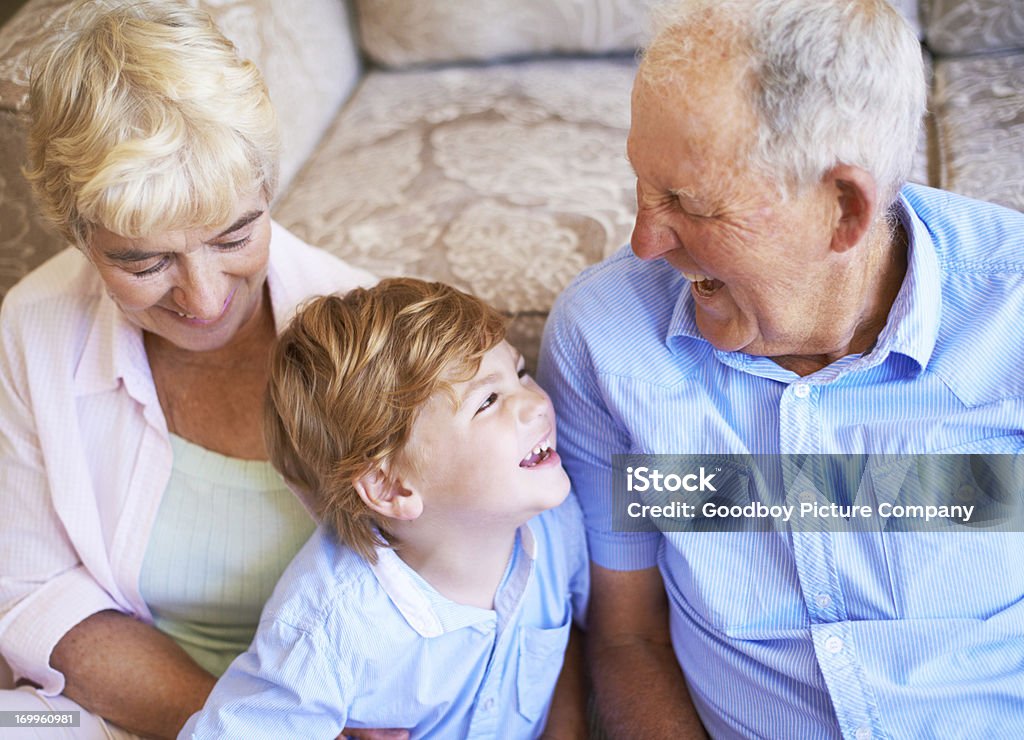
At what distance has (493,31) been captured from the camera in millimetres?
2355

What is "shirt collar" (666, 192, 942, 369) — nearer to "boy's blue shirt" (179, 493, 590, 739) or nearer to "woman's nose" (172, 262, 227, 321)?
"boy's blue shirt" (179, 493, 590, 739)

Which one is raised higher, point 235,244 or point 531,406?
point 235,244

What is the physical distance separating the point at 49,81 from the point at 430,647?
885mm

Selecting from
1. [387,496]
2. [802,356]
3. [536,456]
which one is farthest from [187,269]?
[802,356]

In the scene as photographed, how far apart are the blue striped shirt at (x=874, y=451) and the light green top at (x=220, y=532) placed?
1.78ft

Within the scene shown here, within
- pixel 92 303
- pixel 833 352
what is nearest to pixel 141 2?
pixel 92 303

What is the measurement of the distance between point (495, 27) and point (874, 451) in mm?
1466

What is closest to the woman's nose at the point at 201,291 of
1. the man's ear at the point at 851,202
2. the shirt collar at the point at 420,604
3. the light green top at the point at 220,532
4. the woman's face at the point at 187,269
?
the woman's face at the point at 187,269

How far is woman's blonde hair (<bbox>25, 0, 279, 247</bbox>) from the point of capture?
123cm

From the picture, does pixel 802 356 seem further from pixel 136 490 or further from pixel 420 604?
pixel 136 490

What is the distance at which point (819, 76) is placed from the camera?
41.1 inches

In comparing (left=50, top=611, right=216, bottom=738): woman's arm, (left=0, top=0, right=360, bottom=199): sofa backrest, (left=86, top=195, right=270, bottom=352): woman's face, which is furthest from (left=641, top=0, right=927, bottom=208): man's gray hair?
(left=50, top=611, right=216, bottom=738): woman's arm

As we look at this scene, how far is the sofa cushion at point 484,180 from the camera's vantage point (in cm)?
185

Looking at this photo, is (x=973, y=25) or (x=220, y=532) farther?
(x=973, y=25)
